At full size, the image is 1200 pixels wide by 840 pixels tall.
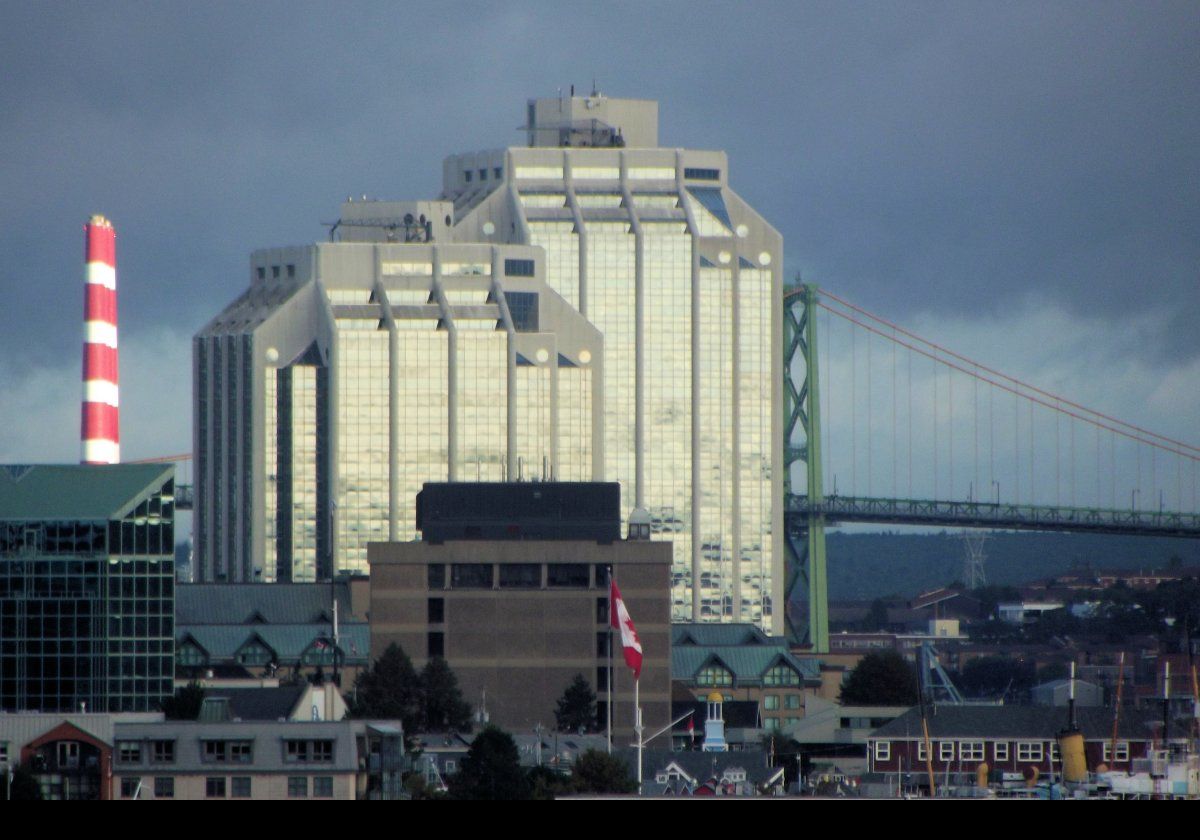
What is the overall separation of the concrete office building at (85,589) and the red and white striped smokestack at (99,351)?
750 inches

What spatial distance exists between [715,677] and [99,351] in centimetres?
5426

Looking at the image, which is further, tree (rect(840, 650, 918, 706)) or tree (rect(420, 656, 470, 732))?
tree (rect(840, 650, 918, 706))

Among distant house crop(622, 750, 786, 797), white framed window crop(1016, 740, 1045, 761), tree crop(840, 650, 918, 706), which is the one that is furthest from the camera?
tree crop(840, 650, 918, 706)

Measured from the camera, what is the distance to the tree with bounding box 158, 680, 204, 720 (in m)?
124

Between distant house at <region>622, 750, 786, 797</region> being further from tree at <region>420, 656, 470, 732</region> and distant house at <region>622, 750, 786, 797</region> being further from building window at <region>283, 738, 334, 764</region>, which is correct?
tree at <region>420, 656, 470, 732</region>

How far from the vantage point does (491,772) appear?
321 feet

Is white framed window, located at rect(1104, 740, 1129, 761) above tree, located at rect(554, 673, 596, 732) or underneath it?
underneath

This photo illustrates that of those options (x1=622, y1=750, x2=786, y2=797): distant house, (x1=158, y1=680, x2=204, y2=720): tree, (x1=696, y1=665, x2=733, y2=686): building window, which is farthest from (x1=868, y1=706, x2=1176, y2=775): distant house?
(x1=696, y1=665, x2=733, y2=686): building window

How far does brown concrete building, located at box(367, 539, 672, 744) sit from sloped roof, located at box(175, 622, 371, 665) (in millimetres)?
13913

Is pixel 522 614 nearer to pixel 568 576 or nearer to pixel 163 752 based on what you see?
pixel 568 576

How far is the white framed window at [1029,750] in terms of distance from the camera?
13250 cm

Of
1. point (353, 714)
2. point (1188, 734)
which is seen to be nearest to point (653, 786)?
point (353, 714)

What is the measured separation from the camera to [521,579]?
15988cm
